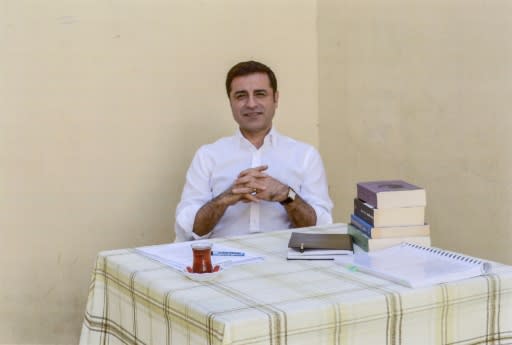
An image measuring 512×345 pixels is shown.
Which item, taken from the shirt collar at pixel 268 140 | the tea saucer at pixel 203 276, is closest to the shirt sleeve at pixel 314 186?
the shirt collar at pixel 268 140

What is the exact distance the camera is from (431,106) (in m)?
3.05

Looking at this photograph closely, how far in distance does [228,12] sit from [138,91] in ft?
2.07

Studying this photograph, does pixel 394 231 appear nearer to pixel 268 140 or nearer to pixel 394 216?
pixel 394 216

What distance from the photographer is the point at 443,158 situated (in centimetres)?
300

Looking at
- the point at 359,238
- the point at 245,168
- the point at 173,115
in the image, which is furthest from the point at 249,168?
the point at 359,238

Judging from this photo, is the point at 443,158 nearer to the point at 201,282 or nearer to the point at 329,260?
the point at 329,260

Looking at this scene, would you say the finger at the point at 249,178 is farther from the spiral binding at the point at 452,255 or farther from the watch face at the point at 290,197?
the spiral binding at the point at 452,255

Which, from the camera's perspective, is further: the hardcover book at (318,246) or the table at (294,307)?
the hardcover book at (318,246)

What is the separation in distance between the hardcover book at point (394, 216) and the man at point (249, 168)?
0.88m

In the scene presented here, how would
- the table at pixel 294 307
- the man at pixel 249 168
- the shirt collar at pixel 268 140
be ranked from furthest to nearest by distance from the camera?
the shirt collar at pixel 268 140 < the man at pixel 249 168 < the table at pixel 294 307

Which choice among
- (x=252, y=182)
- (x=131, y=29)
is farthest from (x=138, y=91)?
(x=252, y=182)

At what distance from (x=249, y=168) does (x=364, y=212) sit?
96cm

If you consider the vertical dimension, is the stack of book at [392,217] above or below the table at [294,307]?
above

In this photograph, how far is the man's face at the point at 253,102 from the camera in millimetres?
3082
